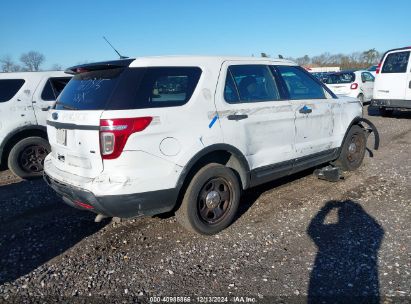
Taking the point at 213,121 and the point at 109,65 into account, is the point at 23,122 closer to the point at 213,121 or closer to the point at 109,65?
the point at 109,65

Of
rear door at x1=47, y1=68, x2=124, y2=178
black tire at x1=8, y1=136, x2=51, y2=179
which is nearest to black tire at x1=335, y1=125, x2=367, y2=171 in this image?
rear door at x1=47, y1=68, x2=124, y2=178

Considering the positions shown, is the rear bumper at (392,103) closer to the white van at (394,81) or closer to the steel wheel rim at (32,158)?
the white van at (394,81)

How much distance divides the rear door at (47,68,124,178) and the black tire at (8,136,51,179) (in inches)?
110

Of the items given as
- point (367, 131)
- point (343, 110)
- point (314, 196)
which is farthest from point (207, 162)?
point (367, 131)

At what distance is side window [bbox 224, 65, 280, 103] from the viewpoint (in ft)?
12.7

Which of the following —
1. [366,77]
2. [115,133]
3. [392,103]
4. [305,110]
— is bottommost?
[392,103]

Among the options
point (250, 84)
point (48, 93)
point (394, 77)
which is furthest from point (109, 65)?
point (394, 77)

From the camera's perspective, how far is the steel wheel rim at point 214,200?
148 inches

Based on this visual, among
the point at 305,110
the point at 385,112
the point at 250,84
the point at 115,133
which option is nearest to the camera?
the point at 115,133

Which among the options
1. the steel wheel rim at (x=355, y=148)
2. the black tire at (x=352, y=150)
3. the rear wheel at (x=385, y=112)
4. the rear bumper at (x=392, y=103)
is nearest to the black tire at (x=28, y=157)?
the black tire at (x=352, y=150)

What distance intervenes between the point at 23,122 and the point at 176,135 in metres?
4.21

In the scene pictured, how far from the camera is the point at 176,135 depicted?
3307 mm

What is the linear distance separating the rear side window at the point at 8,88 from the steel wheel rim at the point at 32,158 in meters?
0.97

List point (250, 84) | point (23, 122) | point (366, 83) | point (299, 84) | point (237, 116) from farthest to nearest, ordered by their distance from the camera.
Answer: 1. point (366, 83)
2. point (23, 122)
3. point (299, 84)
4. point (250, 84)
5. point (237, 116)
